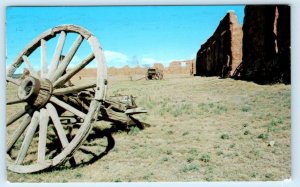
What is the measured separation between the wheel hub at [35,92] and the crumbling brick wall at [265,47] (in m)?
6.90

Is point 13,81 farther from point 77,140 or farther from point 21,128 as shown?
point 77,140

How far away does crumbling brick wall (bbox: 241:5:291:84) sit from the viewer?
11391 mm

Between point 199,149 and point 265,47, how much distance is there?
9337 millimetres

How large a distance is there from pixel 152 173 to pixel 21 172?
182 centimetres

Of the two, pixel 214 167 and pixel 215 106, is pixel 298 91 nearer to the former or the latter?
pixel 214 167

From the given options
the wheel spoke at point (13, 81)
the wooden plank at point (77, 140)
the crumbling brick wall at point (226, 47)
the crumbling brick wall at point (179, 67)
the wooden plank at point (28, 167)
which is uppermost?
the crumbling brick wall at point (226, 47)

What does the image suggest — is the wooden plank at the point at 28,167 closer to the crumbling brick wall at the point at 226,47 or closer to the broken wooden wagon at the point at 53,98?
the broken wooden wagon at the point at 53,98

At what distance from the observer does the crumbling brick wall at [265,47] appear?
37.4ft

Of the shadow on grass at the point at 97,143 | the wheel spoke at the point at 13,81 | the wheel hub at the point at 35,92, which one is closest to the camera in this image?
the wheel hub at the point at 35,92

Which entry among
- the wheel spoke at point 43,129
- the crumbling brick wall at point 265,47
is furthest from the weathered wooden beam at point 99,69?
the crumbling brick wall at point 265,47

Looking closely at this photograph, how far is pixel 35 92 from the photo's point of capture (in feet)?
15.8

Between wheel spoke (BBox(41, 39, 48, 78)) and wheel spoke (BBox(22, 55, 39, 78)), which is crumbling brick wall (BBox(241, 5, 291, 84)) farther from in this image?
wheel spoke (BBox(22, 55, 39, 78))

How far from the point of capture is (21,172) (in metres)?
4.68

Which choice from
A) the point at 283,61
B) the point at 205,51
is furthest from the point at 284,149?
the point at 205,51
